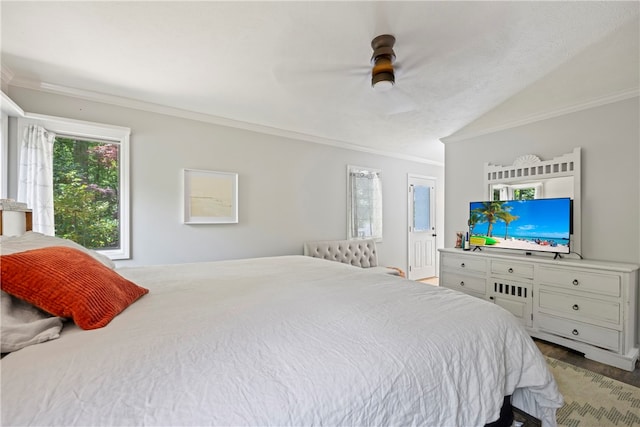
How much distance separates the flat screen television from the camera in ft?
9.15

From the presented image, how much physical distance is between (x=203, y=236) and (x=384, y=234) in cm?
300

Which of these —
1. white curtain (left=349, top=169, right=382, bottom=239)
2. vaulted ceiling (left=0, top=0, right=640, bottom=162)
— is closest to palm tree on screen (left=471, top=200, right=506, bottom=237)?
vaulted ceiling (left=0, top=0, right=640, bottom=162)

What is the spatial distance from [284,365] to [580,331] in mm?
3036

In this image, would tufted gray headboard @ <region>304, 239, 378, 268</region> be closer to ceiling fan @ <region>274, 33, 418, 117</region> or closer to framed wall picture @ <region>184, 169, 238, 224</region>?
framed wall picture @ <region>184, 169, 238, 224</region>

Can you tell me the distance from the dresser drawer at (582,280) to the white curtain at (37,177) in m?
4.61

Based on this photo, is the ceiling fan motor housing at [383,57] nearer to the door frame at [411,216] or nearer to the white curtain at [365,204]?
the white curtain at [365,204]

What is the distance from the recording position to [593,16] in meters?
1.85

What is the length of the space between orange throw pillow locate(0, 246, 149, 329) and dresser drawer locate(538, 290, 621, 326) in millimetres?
3444

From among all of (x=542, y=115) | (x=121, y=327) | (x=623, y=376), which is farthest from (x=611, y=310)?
(x=121, y=327)

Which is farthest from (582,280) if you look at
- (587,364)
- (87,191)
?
(87,191)

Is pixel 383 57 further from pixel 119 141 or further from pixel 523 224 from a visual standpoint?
pixel 119 141

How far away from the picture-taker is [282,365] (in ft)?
2.64

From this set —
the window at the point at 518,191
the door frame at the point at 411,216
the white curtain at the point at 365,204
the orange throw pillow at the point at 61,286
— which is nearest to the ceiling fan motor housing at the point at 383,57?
the orange throw pillow at the point at 61,286

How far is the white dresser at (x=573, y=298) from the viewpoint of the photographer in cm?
228
